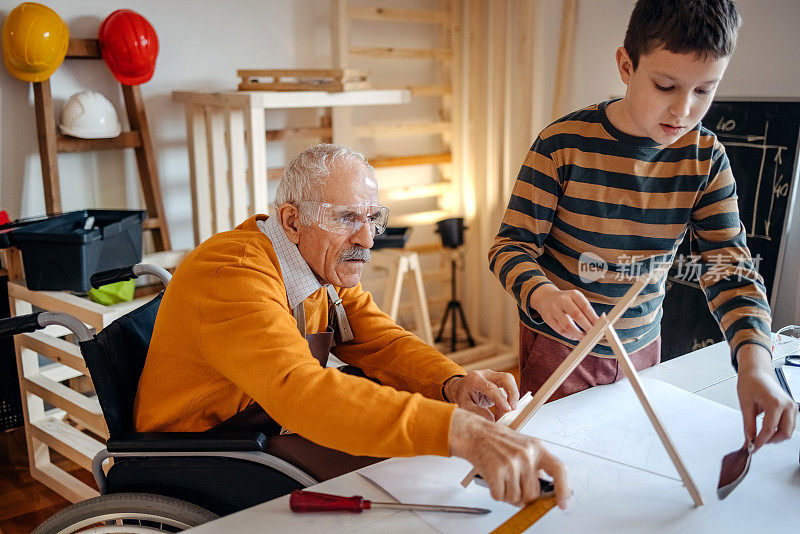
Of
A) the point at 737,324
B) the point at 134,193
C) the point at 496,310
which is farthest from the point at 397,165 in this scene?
the point at 737,324

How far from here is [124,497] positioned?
121cm

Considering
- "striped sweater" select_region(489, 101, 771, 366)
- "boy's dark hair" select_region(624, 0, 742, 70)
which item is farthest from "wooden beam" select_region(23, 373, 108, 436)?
"boy's dark hair" select_region(624, 0, 742, 70)

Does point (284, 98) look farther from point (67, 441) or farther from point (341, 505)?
point (341, 505)

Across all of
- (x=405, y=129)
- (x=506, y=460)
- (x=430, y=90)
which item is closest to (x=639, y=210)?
(x=506, y=460)

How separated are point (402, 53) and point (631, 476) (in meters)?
2.88

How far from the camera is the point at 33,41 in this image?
8.45 ft

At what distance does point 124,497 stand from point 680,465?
0.91 metres

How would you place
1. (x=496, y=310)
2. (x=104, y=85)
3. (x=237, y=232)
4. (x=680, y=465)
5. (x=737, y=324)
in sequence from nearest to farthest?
(x=680, y=465) < (x=737, y=324) < (x=237, y=232) < (x=104, y=85) < (x=496, y=310)

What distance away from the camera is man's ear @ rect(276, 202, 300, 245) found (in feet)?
4.70

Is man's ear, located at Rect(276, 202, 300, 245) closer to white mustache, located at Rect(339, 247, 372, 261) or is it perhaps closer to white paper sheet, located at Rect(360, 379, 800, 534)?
white mustache, located at Rect(339, 247, 372, 261)

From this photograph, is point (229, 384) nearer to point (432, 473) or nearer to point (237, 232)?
point (237, 232)

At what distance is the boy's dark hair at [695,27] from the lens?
120 centimetres

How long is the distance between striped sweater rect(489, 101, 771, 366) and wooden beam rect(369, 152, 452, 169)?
2278mm

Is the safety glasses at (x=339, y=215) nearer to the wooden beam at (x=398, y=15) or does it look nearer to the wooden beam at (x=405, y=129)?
the wooden beam at (x=405, y=129)
